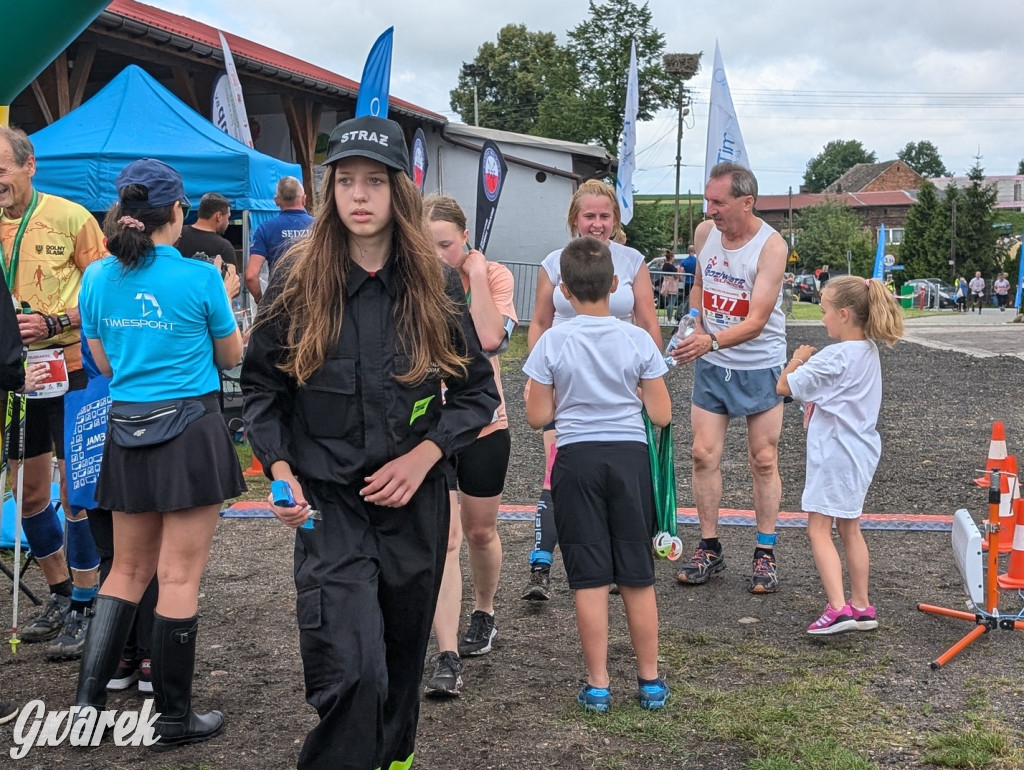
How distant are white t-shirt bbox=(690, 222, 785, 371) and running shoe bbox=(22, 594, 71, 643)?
11.1ft

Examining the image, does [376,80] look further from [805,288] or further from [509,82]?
[509,82]

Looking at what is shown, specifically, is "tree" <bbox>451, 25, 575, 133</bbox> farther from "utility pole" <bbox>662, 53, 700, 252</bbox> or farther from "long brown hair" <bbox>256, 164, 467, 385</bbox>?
"long brown hair" <bbox>256, 164, 467, 385</bbox>

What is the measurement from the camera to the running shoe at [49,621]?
15.0 ft

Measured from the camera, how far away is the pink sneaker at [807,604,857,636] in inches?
172

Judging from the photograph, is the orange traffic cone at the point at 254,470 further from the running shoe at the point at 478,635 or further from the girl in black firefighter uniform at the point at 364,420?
the girl in black firefighter uniform at the point at 364,420

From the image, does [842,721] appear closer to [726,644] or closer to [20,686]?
[726,644]

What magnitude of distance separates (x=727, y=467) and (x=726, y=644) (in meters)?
4.60

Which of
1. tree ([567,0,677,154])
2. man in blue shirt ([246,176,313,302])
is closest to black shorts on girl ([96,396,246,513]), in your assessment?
man in blue shirt ([246,176,313,302])

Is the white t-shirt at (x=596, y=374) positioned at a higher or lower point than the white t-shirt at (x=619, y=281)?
lower

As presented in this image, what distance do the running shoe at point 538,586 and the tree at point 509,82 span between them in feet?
217

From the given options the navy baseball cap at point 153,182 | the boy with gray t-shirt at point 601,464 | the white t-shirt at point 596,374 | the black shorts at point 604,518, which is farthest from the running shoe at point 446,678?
the navy baseball cap at point 153,182

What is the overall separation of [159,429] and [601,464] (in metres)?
1.54

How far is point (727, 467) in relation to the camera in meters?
8.93

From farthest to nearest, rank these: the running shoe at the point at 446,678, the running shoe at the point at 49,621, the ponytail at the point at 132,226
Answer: the running shoe at the point at 49,621 → the running shoe at the point at 446,678 → the ponytail at the point at 132,226
